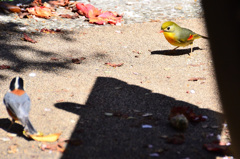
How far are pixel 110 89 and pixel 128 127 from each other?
1.16m

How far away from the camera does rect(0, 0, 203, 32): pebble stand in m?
7.83

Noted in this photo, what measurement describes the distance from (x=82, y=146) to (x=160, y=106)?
51.3 inches

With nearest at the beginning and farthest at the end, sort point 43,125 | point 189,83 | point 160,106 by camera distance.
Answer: point 43,125 → point 160,106 → point 189,83

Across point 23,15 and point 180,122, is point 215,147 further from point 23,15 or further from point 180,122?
point 23,15

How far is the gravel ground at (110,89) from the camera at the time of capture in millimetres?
3920

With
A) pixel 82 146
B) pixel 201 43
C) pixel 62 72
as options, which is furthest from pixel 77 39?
pixel 82 146

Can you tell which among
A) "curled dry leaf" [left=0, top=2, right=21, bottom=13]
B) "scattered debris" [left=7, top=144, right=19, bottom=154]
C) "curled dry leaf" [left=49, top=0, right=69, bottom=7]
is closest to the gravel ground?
"scattered debris" [left=7, top=144, right=19, bottom=154]

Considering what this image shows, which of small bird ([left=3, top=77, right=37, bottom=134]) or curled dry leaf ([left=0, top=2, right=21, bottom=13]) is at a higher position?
curled dry leaf ([left=0, top=2, right=21, bottom=13])

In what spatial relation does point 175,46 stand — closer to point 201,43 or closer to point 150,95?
point 201,43

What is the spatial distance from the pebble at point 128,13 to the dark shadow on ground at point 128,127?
2.96 meters

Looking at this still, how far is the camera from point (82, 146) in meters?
3.89

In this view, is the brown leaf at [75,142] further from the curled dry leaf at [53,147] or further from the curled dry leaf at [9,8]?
the curled dry leaf at [9,8]

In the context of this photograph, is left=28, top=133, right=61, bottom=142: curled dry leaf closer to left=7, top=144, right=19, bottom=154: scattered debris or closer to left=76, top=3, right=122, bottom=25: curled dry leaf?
Answer: left=7, top=144, right=19, bottom=154: scattered debris

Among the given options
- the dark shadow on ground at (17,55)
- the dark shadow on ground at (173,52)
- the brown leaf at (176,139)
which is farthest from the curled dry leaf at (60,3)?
the brown leaf at (176,139)
